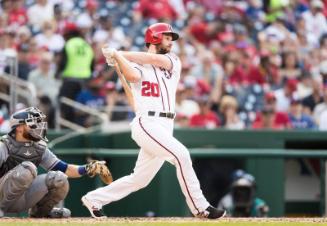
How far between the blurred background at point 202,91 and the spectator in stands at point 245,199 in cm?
2

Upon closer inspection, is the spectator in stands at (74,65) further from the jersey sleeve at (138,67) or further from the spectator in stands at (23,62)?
the jersey sleeve at (138,67)

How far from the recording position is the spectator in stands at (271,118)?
48.3 feet

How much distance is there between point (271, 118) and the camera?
14.8 meters

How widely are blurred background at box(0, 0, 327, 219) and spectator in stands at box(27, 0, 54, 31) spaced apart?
0.05 feet

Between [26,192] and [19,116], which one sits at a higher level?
[19,116]

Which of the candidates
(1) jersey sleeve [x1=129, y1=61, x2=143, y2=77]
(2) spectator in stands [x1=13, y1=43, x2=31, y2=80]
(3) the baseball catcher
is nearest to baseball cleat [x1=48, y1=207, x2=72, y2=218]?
(3) the baseball catcher

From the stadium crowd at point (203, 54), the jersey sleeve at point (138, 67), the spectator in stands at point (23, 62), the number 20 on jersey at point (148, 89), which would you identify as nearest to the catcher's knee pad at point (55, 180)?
the number 20 on jersey at point (148, 89)

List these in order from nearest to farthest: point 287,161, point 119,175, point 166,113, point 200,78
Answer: point 166,113, point 119,175, point 287,161, point 200,78

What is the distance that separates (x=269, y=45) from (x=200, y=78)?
214 centimetres

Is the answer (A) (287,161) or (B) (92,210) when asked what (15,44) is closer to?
(A) (287,161)

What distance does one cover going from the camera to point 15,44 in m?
15.2

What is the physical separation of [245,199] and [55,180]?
11.6ft

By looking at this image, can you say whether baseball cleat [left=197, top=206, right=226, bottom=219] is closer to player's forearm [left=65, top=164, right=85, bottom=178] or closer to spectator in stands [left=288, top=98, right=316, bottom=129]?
player's forearm [left=65, top=164, right=85, bottom=178]

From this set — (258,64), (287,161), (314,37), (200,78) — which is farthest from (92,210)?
(314,37)
